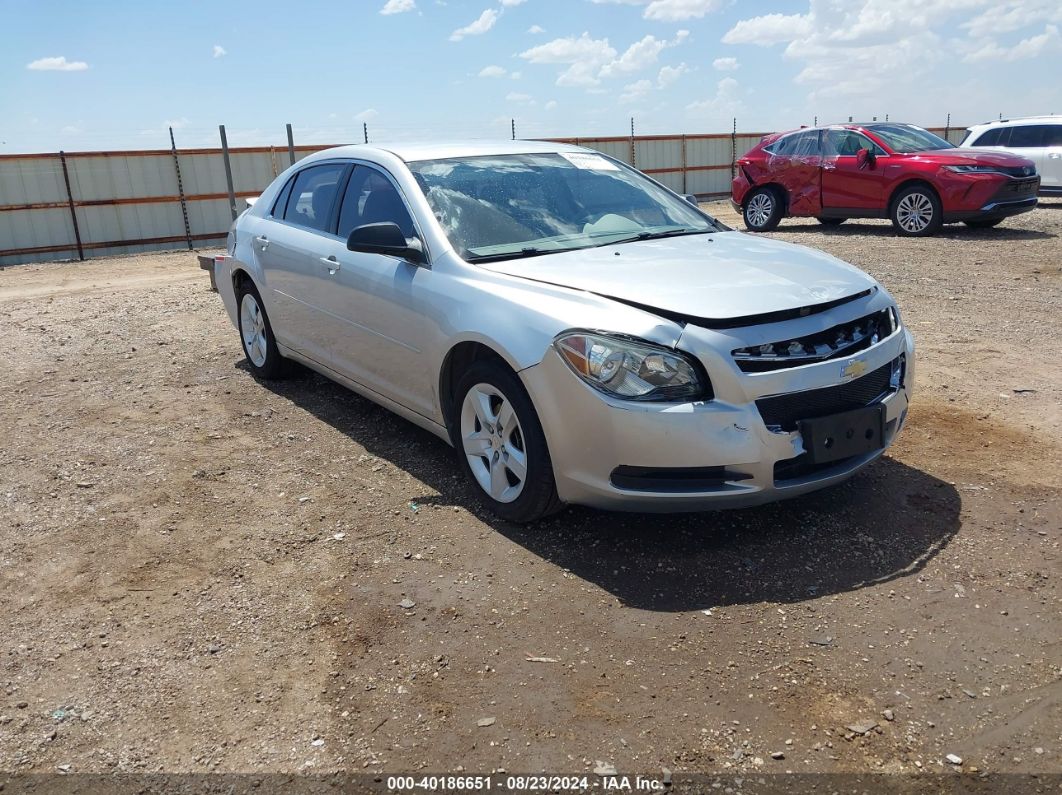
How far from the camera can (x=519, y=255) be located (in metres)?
4.21

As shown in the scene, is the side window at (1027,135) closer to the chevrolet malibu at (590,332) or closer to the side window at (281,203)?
the chevrolet malibu at (590,332)

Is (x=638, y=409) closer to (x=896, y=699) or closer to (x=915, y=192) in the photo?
(x=896, y=699)

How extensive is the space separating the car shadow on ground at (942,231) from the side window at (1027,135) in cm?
340

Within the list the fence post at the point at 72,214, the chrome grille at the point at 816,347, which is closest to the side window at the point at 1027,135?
the chrome grille at the point at 816,347

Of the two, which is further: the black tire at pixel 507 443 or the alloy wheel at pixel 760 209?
the alloy wheel at pixel 760 209

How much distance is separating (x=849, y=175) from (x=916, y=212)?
3.93 ft

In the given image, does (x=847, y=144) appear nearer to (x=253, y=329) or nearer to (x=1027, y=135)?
(x=1027, y=135)

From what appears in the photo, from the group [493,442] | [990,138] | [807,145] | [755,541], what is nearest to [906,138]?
[807,145]

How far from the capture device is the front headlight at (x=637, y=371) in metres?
3.33

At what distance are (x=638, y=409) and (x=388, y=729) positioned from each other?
1396 mm

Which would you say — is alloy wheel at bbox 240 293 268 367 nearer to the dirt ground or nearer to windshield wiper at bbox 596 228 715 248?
the dirt ground

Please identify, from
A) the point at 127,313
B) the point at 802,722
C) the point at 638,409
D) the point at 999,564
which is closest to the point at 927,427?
the point at 999,564

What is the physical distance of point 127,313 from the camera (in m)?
9.77

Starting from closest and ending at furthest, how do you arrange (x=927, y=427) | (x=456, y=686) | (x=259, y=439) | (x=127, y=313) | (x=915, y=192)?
(x=456, y=686) → (x=927, y=427) → (x=259, y=439) → (x=127, y=313) → (x=915, y=192)
